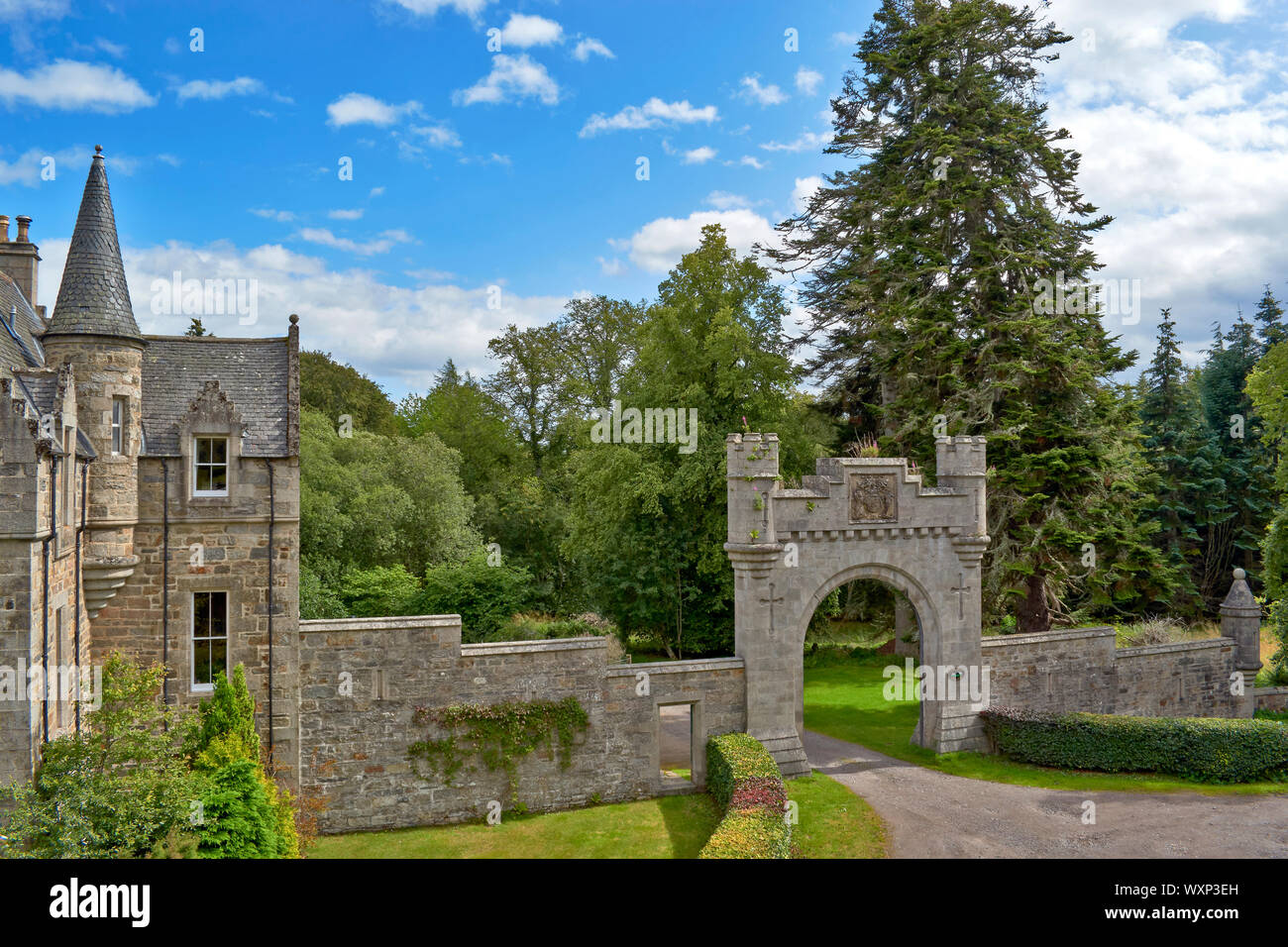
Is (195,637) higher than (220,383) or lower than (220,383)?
lower

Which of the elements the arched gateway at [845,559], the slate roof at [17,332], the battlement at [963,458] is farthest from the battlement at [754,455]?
the slate roof at [17,332]

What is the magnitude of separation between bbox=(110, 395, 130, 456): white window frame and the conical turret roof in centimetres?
128

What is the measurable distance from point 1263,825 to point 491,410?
39462 millimetres

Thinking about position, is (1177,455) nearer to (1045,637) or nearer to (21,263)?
(1045,637)

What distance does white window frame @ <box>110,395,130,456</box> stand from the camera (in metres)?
15.5

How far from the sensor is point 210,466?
16.5 m

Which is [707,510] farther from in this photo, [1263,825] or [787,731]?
A: [1263,825]

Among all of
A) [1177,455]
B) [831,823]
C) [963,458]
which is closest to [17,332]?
[831,823]

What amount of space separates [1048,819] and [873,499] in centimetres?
790

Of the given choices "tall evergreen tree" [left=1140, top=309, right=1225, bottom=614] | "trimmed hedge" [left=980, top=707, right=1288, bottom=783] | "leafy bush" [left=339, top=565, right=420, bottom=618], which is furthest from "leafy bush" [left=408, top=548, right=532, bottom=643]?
"tall evergreen tree" [left=1140, top=309, right=1225, bottom=614]

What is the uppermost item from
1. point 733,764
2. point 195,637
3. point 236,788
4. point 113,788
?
point 195,637
